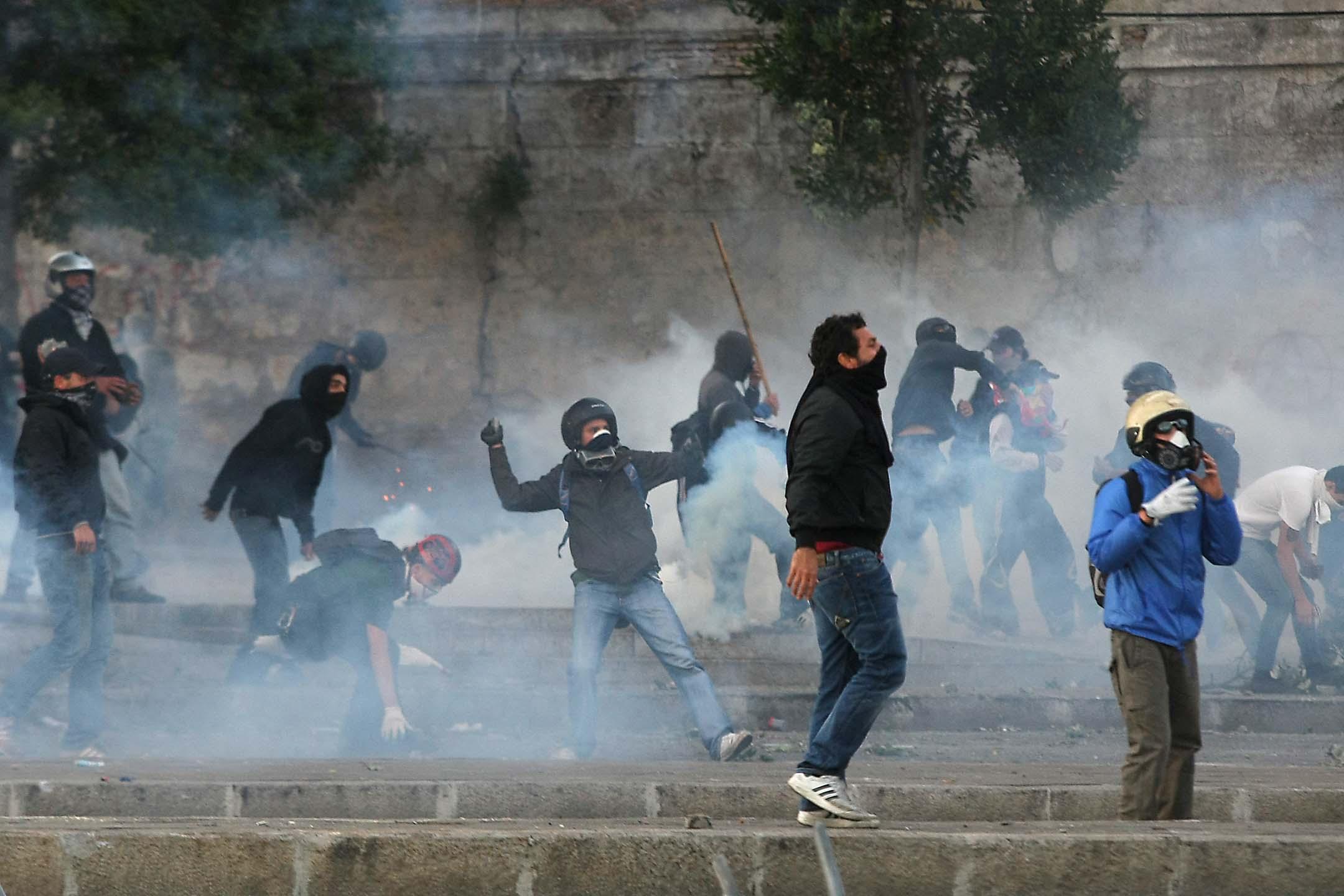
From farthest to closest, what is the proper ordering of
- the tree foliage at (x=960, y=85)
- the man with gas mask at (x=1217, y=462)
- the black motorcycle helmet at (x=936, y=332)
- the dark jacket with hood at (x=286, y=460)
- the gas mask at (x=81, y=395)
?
the tree foliage at (x=960, y=85) < the black motorcycle helmet at (x=936, y=332) < the dark jacket with hood at (x=286, y=460) < the man with gas mask at (x=1217, y=462) < the gas mask at (x=81, y=395)

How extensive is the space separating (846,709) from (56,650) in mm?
3834

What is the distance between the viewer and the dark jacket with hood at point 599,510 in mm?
8023

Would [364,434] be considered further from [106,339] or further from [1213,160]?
[1213,160]

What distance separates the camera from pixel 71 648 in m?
8.05

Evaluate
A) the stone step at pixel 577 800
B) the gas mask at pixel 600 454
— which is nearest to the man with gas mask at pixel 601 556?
the gas mask at pixel 600 454

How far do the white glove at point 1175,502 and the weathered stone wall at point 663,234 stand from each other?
8.74 m

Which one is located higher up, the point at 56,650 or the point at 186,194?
the point at 186,194

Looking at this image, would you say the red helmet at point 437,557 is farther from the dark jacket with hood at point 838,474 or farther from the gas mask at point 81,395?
the dark jacket with hood at point 838,474

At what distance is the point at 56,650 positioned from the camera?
8031 millimetres

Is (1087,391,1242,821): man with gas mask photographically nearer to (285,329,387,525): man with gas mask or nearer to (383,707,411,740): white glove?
(383,707,411,740): white glove

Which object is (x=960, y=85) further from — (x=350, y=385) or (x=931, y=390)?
(x=350, y=385)

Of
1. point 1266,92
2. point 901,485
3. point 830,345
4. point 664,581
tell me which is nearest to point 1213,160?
point 1266,92

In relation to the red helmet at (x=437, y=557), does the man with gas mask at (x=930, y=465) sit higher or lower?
higher

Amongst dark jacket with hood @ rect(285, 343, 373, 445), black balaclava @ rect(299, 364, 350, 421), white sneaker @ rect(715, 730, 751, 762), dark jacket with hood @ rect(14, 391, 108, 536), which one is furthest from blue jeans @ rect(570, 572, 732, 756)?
dark jacket with hood @ rect(285, 343, 373, 445)
